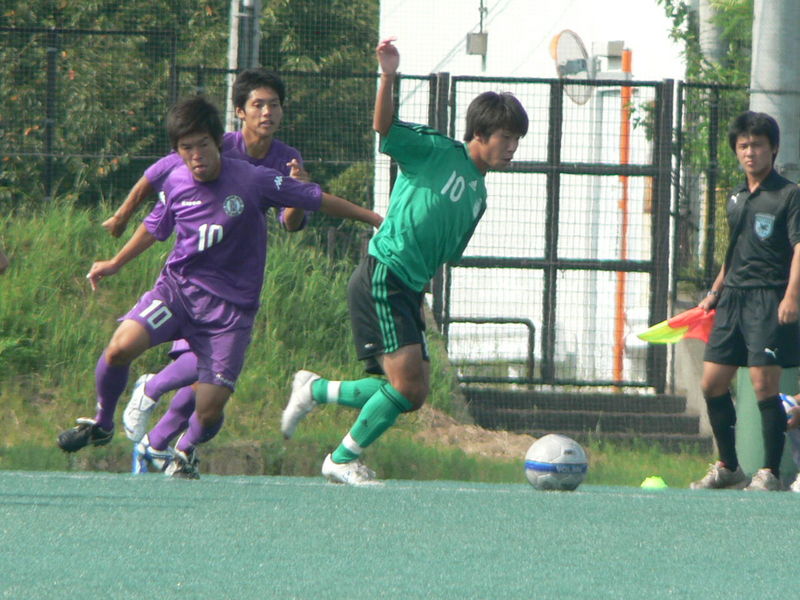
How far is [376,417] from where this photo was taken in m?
7.34

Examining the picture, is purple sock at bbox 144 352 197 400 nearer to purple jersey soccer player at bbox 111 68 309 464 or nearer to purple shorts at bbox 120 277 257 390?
purple jersey soccer player at bbox 111 68 309 464

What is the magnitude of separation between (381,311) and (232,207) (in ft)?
2.94

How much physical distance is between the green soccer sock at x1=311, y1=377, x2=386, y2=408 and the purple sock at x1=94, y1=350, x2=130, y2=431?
938 mm

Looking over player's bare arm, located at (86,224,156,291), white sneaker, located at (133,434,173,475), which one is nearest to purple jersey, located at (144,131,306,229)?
player's bare arm, located at (86,224,156,291)

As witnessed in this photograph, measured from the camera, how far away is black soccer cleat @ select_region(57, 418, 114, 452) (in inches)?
295

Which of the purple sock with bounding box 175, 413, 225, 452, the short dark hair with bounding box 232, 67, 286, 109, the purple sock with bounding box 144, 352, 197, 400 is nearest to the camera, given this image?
the purple sock with bounding box 175, 413, 225, 452

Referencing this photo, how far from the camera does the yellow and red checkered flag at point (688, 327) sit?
9.20 m

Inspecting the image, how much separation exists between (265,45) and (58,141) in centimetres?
1681

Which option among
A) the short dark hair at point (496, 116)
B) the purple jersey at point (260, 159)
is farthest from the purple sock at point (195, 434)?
the short dark hair at point (496, 116)

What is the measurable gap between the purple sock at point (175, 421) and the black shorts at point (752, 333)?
2834 millimetres

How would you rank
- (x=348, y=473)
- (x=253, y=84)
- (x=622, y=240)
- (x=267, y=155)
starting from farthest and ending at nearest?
(x=622, y=240) → (x=267, y=155) → (x=253, y=84) → (x=348, y=473)

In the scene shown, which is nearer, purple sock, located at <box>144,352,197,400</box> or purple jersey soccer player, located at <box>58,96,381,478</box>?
purple jersey soccer player, located at <box>58,96,381,478</box>

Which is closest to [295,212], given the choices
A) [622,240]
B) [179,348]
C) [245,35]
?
[179,348]

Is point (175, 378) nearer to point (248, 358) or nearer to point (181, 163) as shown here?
point (181, 163)
